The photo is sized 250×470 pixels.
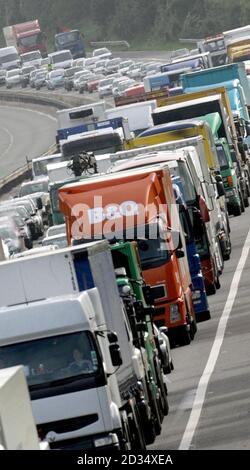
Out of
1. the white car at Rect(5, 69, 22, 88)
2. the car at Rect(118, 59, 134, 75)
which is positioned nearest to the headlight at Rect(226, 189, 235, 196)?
the car at Rect(118, 59, 134, 75)

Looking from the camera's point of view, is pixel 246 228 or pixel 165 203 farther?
pixel 246 228

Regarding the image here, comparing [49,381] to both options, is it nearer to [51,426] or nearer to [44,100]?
[51,426]

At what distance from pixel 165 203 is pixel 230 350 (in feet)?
10.4

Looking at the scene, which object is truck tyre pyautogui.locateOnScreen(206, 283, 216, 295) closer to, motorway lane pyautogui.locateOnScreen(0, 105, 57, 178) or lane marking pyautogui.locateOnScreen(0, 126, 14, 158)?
motorway lane pyautogui.locateOnScreen(0, 105, 57, 178)

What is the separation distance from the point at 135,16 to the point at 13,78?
23.4m

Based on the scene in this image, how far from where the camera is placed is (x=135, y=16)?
161m

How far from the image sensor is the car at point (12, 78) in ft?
462

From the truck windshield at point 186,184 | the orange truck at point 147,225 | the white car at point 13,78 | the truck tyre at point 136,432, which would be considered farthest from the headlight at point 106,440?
the white car at point 13,78

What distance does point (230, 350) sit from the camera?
1013 inches

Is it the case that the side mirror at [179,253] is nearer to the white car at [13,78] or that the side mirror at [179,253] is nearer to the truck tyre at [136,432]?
the truck tyre at [136,432]

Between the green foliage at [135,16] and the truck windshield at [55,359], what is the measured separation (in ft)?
425

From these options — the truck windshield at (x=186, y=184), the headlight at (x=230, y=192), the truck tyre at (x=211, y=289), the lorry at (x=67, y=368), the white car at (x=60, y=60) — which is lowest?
the white car at (x=60, y=60)

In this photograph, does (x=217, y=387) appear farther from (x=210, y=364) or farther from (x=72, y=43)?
(x=72, y=43)

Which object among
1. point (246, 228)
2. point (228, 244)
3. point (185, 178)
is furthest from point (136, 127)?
point (185, 178)
